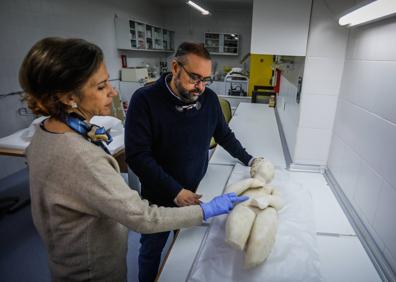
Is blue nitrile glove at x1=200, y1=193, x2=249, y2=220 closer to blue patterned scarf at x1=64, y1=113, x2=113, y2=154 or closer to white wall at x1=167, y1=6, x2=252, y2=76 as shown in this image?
blue patterned scarf at x1=64, y1=113, x2=113, y2=154

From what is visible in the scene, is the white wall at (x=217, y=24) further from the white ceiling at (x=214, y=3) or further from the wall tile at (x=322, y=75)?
the wall tile at (x=322, y=75)

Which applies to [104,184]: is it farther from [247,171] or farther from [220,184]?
[247,171]

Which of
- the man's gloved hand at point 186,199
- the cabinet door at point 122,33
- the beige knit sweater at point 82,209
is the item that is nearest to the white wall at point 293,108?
the man's gloved hand at point 186,199

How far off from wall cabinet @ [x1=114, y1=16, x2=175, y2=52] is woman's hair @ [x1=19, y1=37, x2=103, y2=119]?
5.14 m

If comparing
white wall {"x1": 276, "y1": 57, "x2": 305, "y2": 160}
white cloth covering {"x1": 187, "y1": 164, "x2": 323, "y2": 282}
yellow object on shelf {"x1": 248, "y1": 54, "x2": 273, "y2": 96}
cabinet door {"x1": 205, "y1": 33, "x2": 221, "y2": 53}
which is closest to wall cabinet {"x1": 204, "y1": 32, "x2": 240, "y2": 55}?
cabinet door {"x1": 205, "y1": 33, "x2": 221, "y2": 53}

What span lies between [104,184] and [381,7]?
3.52 ft

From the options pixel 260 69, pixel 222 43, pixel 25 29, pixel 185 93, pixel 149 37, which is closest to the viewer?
pixel 185 93

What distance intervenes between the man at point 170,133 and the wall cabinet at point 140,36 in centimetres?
460

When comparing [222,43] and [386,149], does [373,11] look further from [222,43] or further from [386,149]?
[222,43]

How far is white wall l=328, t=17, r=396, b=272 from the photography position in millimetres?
928

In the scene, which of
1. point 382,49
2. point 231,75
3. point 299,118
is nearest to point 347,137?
point 299,118

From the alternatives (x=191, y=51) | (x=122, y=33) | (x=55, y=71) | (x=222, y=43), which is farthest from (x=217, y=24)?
(x=55, y=71)

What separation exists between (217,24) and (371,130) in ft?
24.4

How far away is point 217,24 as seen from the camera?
766cm
